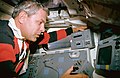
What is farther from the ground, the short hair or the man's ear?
the short hair

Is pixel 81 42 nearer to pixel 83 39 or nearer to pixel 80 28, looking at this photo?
pixel 83 39

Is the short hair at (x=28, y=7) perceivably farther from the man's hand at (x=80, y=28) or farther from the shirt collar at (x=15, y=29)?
the man's hand at (x=80, y=28)

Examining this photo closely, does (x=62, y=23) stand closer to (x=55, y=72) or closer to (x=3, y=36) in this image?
(x=55, y=72)

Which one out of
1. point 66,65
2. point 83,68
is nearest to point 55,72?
point 66,65

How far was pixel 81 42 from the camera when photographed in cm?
A: 166

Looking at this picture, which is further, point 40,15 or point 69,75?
point 40,15

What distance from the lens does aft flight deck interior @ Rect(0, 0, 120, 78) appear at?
1320 millimetres

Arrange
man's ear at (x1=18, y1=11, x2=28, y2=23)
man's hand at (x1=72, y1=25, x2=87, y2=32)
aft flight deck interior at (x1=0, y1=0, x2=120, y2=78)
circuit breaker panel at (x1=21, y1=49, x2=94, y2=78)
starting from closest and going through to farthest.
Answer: aft flight deck interior at (x1=0, y1=0, x2=120, y2=78) < circuit breaker panel at (x1=21, y1=49, x2=94, y2=78) < man's ear at (x1=18, y1=11, x2=28, y2=23) < man's hand at (x1=72, y1=25, x2=87, y2=32)

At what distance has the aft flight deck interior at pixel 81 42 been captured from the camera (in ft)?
4.33

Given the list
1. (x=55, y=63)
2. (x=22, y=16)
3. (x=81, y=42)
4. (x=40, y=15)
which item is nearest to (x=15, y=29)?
(x=22, y=16)

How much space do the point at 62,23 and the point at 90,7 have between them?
0.52 metres

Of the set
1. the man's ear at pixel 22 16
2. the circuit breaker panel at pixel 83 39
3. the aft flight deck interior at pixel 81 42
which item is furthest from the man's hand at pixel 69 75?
the man's ear at pixel 22 16

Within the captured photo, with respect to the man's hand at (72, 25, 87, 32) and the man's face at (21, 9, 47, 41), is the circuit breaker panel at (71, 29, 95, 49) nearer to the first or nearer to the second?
the man's hand at (72, 25, 87, 32)

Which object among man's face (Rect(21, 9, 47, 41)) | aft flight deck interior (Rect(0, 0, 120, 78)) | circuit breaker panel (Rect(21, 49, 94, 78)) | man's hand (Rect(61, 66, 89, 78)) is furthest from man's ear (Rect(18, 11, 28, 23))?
man's hand (Rect(61, 66, 89, 78))
